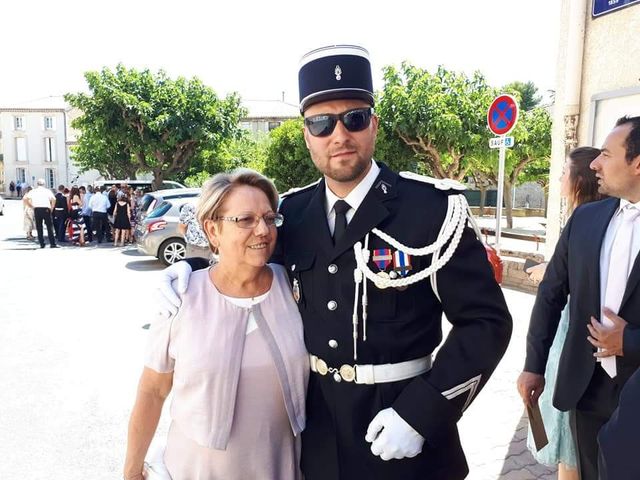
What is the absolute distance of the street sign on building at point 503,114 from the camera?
758 centimetres

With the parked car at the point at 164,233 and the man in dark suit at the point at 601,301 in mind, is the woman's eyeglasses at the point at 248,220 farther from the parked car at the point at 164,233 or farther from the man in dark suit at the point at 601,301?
the parked car at the point at 164,233

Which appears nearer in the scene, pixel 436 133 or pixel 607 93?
pixel 607 93

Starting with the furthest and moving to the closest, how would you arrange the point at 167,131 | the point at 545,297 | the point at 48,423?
the point at 167,131 < the point at 48,423 < the point at 545,297

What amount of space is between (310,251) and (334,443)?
2.18ft

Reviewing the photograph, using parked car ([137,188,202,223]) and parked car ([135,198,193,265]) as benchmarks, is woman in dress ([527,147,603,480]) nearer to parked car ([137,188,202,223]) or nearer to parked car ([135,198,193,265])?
parked car ([135,198,193,265])

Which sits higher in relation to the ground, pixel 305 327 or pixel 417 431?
pixel 305 327

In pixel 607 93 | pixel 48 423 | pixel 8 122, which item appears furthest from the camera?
pixel 8 122

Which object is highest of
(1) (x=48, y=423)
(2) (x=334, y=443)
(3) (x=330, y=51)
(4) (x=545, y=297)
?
(3) (x=330, y=51)

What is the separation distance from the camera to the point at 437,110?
1538 centimetres

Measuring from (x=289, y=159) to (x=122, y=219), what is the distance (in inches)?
227

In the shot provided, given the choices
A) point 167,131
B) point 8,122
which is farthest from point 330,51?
point 8,122

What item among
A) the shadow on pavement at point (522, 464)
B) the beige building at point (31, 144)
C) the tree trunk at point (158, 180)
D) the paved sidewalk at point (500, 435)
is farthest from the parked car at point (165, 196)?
the beige building at point (31, 144)

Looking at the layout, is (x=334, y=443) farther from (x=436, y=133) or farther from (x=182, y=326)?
(x=436, y=133)

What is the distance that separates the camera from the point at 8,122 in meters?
64.2
